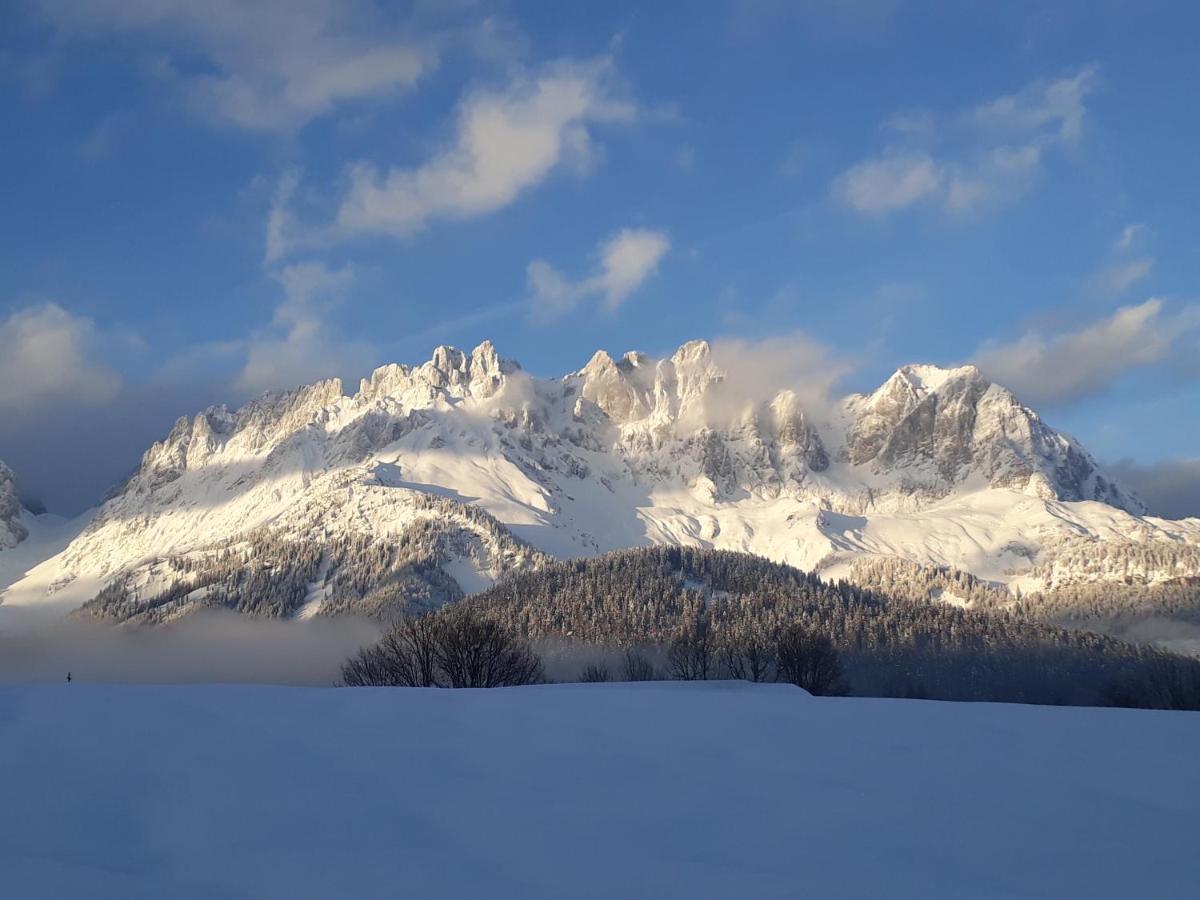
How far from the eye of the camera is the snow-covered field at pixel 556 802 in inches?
324

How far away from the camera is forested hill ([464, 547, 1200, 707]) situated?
117 meters

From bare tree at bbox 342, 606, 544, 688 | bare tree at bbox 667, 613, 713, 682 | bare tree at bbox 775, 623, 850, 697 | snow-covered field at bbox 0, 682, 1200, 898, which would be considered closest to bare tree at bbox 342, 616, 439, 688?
bare tree at bbox 342, 606, 544, 688

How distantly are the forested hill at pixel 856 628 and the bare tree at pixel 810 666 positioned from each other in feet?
116

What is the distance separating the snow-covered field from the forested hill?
299 ft

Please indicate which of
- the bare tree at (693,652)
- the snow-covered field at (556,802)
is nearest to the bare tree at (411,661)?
the bare tree at (693,652)

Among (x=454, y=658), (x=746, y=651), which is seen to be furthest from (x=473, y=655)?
(x=746, y=651)

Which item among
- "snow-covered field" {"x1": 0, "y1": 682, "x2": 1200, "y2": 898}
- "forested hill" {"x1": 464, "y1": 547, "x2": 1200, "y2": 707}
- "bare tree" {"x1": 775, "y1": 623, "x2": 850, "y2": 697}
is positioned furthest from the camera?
"forested hill" {"x1": 464, "y1": 547, "x2": 1200, "y2": 707}

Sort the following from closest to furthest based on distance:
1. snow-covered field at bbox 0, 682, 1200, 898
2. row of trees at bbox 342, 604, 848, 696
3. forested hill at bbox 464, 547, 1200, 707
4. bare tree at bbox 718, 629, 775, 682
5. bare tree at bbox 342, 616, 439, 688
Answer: snow-covered field at bbox 0, 682, 1200, 898
row of trees at bbox 342, 604, 848, 696
bare tree at bbox 342, 616, 439, 688
bare tree at bbox 718, 629, 775, 682
forested hill at bbox 464, 547, 1200, 707

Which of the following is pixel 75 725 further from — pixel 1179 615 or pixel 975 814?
pixel 1179 615

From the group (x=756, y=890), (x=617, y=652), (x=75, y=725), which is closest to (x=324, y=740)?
(x=75, y=725)

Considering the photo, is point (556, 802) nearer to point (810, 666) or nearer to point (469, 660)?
point (469, 660)

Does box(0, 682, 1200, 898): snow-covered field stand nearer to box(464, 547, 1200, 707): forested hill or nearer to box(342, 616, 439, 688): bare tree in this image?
box(342, 616, 439, 688): bare tree

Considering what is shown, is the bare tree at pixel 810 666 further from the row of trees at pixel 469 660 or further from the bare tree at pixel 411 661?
the bare tree at pixel 411 661

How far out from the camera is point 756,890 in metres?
8.12
